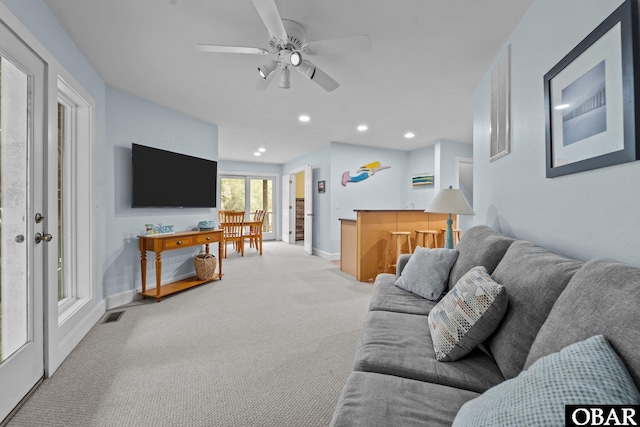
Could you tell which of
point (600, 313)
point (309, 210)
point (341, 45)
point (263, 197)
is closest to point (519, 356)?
point (600, 313)

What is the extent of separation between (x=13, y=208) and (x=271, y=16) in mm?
1905

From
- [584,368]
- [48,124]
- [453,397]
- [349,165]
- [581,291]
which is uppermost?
[349,165]

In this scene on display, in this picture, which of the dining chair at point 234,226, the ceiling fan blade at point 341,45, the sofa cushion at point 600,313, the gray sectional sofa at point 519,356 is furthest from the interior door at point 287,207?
the sofa cushion at point 600,313

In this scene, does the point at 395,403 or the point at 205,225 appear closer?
the point at 395,403

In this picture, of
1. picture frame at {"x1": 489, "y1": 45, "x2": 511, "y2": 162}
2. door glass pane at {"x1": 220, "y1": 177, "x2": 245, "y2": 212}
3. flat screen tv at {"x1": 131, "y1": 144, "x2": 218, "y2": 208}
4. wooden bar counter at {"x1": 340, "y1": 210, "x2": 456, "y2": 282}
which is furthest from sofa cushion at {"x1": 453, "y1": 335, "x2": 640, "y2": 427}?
door glass pane at {"x1": 220, "y1": 177, "x2": 245, "y2": 212}

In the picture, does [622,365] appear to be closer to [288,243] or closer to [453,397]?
[453,397]

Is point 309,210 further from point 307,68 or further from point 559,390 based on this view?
point 559,390

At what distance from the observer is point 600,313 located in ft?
2.40

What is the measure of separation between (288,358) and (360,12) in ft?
8.18

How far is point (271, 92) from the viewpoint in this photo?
10.7 ft

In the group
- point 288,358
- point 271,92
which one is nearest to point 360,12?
point 271,92

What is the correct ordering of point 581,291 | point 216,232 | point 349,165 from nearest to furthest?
point 581,291 < point 216,232 < point 349,165

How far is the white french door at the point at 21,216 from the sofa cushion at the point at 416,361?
1937 mm

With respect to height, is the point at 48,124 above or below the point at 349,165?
below
